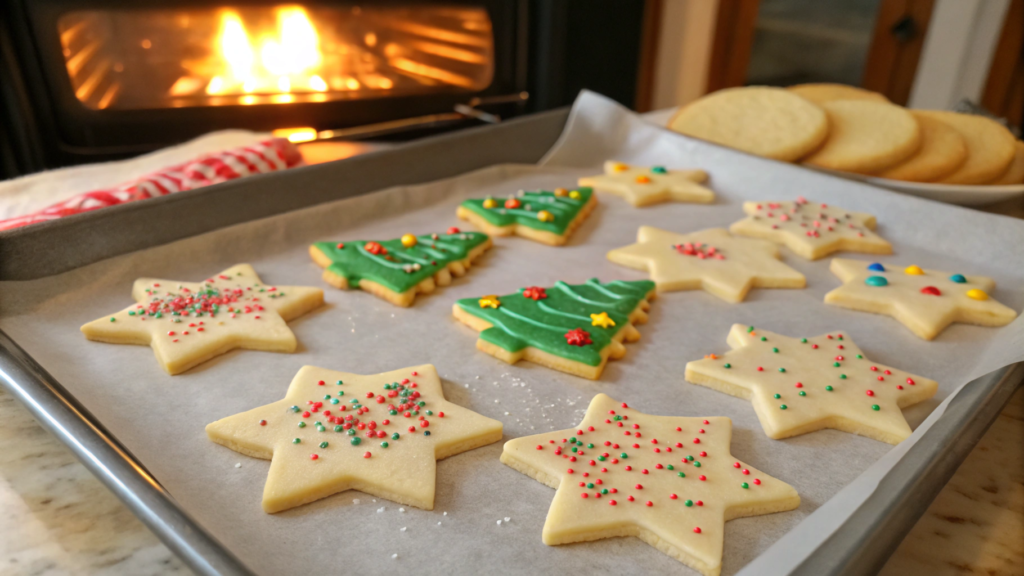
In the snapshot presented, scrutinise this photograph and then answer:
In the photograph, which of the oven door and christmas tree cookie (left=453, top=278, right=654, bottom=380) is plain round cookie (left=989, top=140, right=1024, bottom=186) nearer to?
christmas tree cookie (left=453, top=278, right=654, bottom=380)

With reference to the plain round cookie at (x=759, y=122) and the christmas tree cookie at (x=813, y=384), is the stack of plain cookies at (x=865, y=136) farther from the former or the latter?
the christmas tree cookie at (x=813, y=384)

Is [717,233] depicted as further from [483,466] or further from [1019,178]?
[483,466]

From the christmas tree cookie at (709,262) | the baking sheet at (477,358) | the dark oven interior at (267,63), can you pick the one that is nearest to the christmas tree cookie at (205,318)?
the baking sheet at (477,358)

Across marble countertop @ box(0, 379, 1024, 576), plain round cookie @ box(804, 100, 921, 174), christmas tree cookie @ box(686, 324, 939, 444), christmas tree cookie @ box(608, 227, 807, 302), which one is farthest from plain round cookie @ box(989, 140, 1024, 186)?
marble countertop @ box(0, 379, 1024, 576)

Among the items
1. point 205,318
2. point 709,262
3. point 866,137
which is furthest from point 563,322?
point 866,137

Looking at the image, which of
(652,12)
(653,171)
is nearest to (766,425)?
(653,171)
